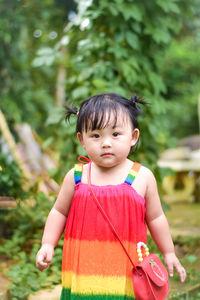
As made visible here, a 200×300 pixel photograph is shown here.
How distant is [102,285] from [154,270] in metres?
0.24

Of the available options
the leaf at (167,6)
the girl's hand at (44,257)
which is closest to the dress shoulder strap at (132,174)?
the girl's hand at (44,257)

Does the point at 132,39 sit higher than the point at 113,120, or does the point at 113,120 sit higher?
the point at 132,39

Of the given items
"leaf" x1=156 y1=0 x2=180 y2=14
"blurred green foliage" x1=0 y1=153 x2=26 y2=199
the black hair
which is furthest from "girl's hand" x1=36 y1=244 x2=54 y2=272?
"leaf" x1=156 y1=0 x2=180 y2=14

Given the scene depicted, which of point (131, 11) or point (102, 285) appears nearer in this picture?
point (102, 285)

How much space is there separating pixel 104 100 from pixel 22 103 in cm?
505

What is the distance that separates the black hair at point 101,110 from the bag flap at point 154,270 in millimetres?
613

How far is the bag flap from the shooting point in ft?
5.56

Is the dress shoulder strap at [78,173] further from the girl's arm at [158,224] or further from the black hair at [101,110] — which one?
the girl's arm at [158,224]

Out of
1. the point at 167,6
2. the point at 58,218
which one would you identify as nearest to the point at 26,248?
the point at 58,218

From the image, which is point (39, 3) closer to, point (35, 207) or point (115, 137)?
point (35, 207)

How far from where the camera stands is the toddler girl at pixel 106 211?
5.90 feet

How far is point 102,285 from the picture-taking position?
1789 millimetres

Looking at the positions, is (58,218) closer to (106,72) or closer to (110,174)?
(110,174)

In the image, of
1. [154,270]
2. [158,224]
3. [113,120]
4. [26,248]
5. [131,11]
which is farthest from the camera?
[26,248]
